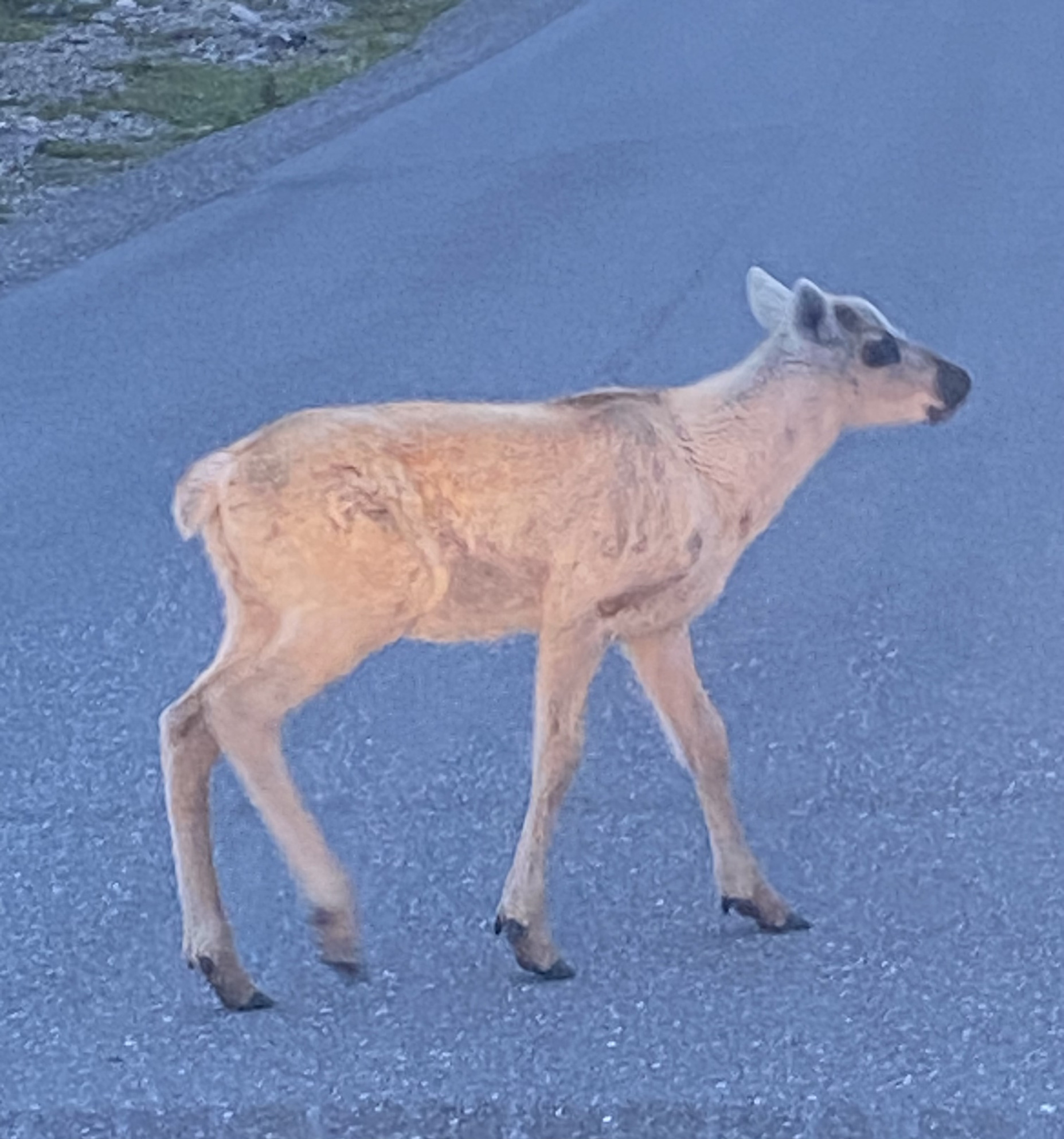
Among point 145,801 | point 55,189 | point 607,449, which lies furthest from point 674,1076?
point 55,189

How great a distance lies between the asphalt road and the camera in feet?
16.8

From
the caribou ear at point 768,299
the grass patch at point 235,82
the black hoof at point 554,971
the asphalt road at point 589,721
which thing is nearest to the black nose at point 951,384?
the caribou ear at point 768,299

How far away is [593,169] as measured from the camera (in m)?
14.8

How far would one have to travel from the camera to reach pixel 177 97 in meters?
15.8

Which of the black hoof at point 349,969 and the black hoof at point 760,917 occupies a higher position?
the black hoof at point 349,969

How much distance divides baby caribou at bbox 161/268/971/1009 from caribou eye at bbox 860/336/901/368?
385 mm

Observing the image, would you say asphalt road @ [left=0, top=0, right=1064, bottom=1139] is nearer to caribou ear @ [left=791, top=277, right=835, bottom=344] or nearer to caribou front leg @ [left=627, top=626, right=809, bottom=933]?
caribou front leg @ [left=627, top=626, right=809, bottom=933]

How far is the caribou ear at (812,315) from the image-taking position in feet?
19.1

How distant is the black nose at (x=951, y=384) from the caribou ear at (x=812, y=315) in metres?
0.28

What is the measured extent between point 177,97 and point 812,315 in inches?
416

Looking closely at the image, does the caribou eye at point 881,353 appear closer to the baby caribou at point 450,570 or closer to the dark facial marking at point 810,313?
the dark facial marking at point 810,313

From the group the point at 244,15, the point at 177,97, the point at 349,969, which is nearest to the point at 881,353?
the point at 349,969

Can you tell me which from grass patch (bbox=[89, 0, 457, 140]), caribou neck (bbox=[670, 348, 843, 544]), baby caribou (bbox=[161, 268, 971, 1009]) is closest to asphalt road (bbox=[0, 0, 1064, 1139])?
baby caribou (bbox=[161, 268, 971, 1009])

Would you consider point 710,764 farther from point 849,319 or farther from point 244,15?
point 244,15
